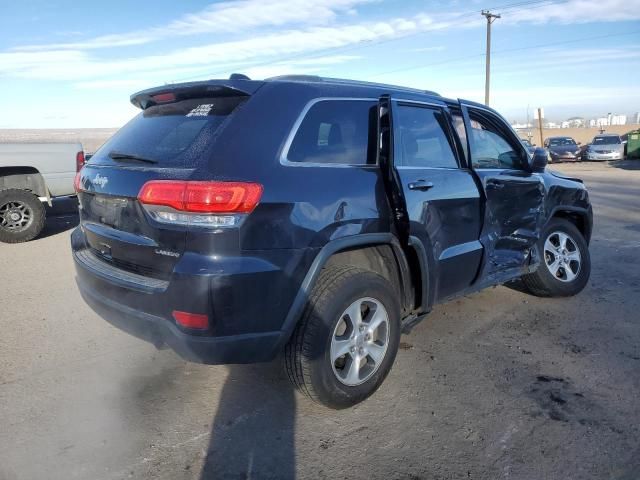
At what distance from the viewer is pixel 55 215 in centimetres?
1080

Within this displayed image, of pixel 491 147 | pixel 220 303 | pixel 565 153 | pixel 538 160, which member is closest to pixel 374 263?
pixel 220 303

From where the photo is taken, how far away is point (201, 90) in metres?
3.05

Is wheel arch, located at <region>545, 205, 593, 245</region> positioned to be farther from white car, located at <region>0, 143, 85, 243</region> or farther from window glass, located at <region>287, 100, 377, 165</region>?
white car, located at <region>0, 143, 85, 243</region>

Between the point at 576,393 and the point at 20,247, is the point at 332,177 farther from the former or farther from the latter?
the point at 20,247

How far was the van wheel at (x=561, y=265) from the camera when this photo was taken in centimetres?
500

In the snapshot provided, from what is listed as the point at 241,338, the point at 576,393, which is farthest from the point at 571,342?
the point at 241,338

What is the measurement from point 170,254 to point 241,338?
556 mm

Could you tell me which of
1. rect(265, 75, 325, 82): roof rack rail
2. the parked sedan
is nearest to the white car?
rect(265, 75, 325, 82): roof rack rail

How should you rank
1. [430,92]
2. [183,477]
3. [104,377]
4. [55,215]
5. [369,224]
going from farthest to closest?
[55,215], [430,92], [104,377], [369,224], [183,477]

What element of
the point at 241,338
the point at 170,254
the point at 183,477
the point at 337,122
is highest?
the point at 337,122

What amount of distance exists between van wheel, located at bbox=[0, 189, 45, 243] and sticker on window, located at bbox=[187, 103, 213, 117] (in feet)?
20.1

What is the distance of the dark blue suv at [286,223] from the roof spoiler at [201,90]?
1 cm

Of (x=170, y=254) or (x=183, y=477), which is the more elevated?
(x=170, y=254)

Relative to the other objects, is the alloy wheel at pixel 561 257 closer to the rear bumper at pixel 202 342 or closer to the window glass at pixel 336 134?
the window glass at pixel 336 134
